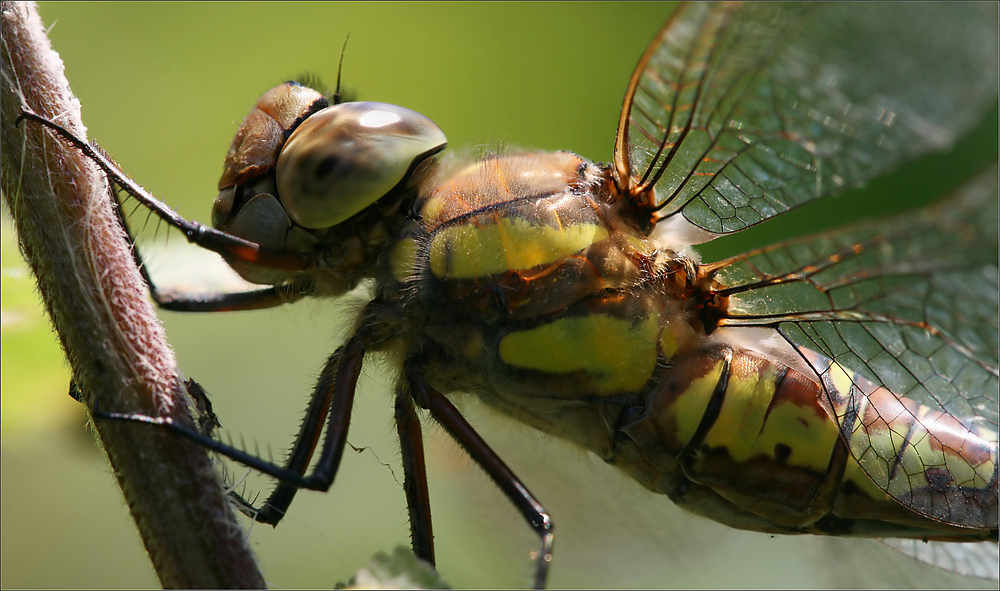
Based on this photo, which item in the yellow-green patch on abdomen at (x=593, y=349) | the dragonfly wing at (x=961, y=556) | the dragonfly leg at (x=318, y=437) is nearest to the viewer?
the dragonfly leg at (x=318, y=437)

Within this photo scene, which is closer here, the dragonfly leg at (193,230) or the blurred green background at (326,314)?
the dragonfly leg at (193,230)

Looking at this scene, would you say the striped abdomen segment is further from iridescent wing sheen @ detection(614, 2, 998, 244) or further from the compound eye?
the compound eye

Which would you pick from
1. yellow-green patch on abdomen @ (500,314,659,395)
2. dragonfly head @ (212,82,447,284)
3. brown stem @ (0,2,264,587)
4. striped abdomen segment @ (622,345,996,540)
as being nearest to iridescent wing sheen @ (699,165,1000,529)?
striped abdomen segment @ (622,345,996,540)

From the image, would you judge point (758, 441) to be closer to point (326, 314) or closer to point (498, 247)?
point (498, 247)

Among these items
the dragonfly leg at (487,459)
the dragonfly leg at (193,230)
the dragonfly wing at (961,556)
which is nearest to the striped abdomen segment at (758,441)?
the dragonfly leg at (487,459)

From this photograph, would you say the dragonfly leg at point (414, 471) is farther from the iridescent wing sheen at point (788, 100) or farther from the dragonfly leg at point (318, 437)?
the iridescent wing sheen at point (788, 100)
